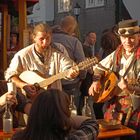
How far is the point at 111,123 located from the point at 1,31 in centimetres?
308

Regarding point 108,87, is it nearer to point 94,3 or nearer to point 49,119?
point 49,119

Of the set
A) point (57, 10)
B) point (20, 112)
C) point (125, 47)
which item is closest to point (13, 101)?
point (20, 112)

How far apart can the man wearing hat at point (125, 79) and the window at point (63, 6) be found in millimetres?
18660

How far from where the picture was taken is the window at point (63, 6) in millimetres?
23378

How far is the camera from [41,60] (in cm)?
489

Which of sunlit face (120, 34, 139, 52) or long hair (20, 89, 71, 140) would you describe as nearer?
long hair (20, 89, 71, 140)

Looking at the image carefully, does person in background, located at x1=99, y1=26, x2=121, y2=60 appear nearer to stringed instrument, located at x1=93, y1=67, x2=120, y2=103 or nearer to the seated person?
stringed instrument, located at x1=93, y1=67, x2=120, y2=103

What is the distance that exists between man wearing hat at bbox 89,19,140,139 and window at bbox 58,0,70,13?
1866 cm

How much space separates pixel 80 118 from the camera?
318 centimetres

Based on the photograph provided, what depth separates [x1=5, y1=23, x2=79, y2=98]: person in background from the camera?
4793 millimetres

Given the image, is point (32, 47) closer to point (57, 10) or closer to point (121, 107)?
point (121, 107)

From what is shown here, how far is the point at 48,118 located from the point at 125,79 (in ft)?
6.21

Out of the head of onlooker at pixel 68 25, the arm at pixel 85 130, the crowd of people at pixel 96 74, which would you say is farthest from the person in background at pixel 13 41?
the arm at pixel 85 130

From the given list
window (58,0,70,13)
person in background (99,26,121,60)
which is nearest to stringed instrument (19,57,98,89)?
person in background (99,26,121,60)
